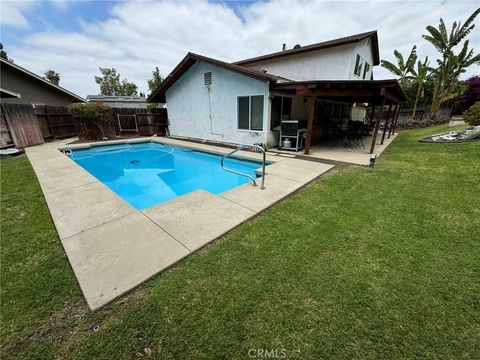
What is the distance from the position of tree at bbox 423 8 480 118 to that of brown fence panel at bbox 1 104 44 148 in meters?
25.5

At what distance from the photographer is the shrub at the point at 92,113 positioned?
1173 cm

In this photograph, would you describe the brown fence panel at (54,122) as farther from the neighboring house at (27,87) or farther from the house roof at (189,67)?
the house roof at (189,67)

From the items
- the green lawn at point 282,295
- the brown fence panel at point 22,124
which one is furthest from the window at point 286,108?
the brown fence panel at point 22,124

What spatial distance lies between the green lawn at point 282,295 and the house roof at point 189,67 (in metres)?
6.75

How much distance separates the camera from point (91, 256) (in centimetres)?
263

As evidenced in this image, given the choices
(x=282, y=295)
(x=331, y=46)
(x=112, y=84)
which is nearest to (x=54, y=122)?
(x=282, y=295)

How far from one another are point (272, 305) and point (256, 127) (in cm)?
848

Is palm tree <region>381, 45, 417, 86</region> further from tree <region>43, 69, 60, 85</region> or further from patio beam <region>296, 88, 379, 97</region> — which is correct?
tree <region>43, 69, 60, 85</region>

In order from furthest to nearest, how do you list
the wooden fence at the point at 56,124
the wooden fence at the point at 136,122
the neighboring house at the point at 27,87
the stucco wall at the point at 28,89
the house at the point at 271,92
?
the wooden fence at the point at 136,122
the stucco wall at the point at 28,89
the neighboring house at the point at 27,87
the wooden fence at the point at 56,124
the house at the point at 271,92

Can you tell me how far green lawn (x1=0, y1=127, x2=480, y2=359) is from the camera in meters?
1.68

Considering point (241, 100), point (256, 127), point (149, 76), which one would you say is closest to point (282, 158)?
point (256, 127)

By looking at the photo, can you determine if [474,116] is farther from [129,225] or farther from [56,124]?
[56,124]

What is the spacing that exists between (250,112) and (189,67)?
5.21 meters

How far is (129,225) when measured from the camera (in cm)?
333
